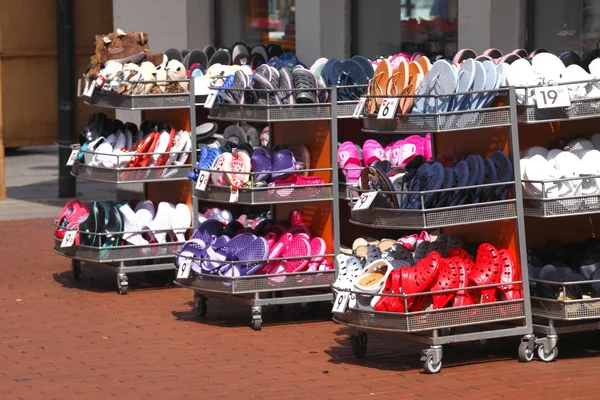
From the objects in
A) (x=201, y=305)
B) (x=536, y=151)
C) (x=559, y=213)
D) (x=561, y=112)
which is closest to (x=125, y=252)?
(x=201, y=305)

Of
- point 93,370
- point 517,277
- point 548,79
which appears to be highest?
point 548,79

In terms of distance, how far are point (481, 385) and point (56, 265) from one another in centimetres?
588

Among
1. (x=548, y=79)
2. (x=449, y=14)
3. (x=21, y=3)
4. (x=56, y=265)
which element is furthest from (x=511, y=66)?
(x=21, y=3)

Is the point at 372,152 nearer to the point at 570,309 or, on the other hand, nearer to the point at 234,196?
the point at 234,196

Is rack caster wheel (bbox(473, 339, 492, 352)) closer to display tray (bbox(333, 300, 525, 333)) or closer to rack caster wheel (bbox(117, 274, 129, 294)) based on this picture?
display tray (bbox(333, 300, 525, 333))

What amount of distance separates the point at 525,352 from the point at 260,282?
226cm

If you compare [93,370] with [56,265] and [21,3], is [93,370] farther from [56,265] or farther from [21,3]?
[21,3]

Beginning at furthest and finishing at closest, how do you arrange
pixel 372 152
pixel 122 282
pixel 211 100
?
pixel 122 282 < pixel 211 100 < pixel 372 152

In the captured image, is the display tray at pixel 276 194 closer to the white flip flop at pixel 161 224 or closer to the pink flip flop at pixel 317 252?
the pink flip flop at pixel 317 252

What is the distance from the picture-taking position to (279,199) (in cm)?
916

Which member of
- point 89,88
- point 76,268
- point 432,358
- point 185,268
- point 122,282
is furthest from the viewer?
point 76,268

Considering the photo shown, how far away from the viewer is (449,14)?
36.4ft

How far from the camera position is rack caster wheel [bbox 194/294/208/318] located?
9484mm

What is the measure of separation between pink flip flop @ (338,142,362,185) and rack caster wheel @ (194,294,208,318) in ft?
4.96
